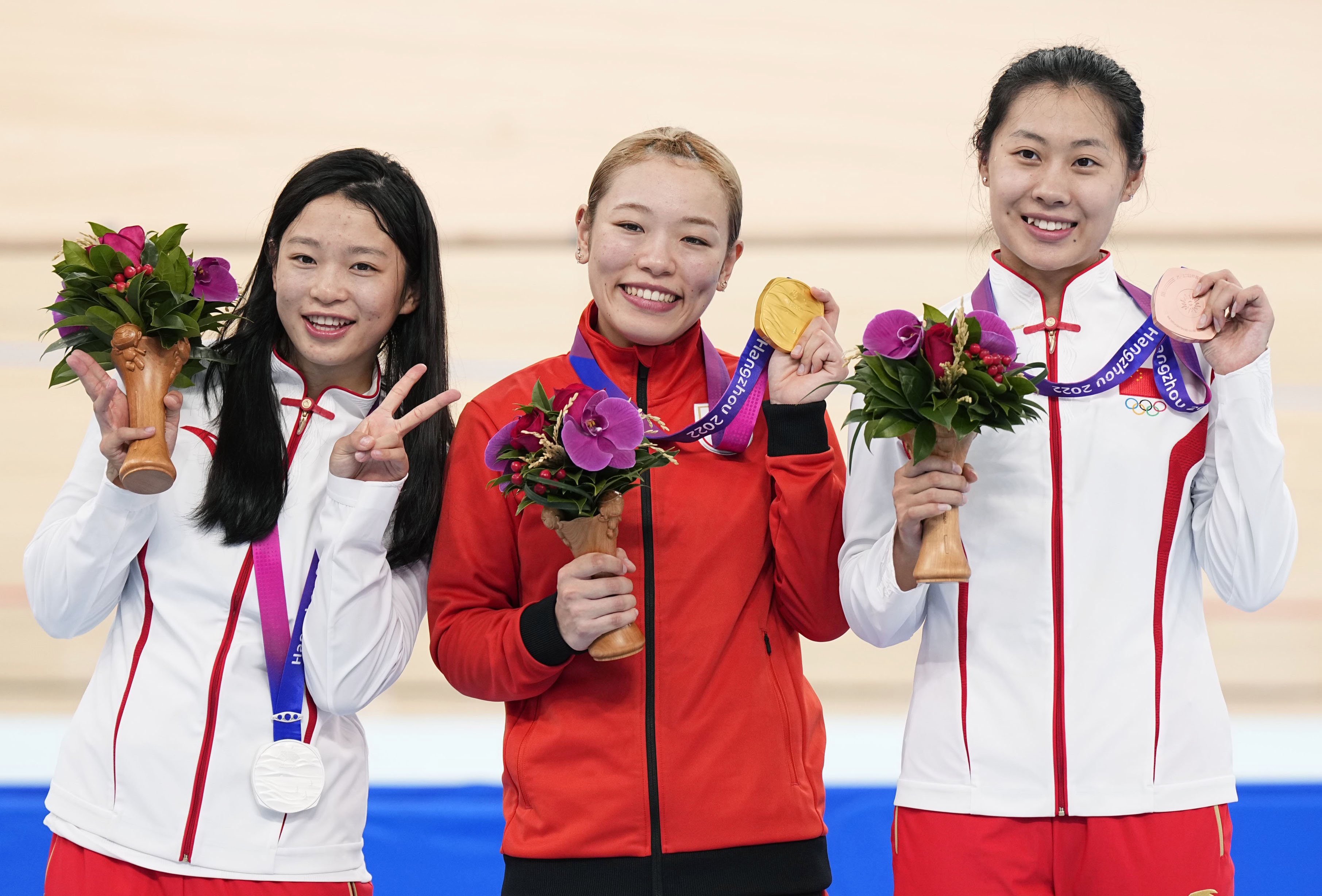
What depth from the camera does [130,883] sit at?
178cm

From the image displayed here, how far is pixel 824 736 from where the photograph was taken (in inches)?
76.2

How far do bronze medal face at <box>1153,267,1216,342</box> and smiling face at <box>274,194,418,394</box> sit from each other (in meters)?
1.20

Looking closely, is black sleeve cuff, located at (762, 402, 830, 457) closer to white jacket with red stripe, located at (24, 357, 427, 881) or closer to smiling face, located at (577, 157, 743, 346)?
smiling face, located at (577, 157, 743, 346)

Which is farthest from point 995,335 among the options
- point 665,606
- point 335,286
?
point 335,286

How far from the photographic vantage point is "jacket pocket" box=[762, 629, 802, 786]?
184 centimetres

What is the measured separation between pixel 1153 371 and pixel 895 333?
43cm

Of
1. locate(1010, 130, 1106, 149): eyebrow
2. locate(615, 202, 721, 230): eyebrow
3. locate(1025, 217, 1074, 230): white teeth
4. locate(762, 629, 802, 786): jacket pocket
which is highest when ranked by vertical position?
locate(1010, 130, 1106, 149): eyebrow

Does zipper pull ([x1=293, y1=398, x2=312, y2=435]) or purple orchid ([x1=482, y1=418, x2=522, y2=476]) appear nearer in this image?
purple orchid ([x1=482, y1=418, x2=522, y2=476])

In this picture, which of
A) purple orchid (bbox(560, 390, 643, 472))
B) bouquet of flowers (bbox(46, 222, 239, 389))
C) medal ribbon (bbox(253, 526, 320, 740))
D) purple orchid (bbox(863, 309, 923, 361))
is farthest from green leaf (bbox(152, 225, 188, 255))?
purple orchid (bbox(863, 309, 923, 361))

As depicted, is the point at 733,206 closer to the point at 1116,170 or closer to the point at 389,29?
the point at 1116,170

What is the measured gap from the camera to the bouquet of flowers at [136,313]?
5.99ft

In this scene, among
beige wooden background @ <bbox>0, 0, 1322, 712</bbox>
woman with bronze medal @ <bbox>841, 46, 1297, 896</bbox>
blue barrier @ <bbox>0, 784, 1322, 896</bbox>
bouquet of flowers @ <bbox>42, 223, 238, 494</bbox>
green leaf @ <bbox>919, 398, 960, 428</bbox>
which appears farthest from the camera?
beige wooden background @ <bbox>0, 0, 1322, 712</bbox>

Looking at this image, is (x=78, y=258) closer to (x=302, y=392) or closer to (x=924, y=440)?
(x=302, y=392)

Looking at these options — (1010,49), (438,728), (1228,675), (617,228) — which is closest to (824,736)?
(617,228)
